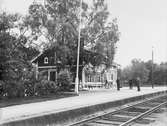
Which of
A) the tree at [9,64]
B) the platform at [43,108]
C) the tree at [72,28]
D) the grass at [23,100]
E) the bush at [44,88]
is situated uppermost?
the tree at [72,28]

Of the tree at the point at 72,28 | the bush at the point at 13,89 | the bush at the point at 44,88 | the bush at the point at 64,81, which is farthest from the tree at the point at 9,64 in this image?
the tree at the point at 72,28

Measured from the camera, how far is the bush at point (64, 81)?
2655 centimetres

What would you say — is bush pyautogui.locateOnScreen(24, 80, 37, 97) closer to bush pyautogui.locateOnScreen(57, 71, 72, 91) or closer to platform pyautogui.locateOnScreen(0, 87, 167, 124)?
platform pyautogui.locateOnScreen(0, 87, 167, 124)

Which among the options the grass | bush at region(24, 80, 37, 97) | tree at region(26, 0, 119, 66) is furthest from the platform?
tree at region(26, 0, 119, 66)

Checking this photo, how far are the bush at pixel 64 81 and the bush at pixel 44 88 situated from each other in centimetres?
334

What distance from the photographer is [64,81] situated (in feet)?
88.0

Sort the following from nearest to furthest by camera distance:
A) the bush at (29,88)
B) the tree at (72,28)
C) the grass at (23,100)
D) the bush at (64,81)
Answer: the grass at (23,100)
the bush at (29,88)
the bush at (64,81)
the tree at (72,28)

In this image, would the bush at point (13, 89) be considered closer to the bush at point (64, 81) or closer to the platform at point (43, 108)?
the platform at point (43, 108)

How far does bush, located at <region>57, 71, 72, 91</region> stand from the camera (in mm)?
26547

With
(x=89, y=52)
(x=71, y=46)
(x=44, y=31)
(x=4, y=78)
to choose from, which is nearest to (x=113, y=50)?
(x=89, y=52)

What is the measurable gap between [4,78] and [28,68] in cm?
342

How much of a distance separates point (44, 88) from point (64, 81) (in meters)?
5.47

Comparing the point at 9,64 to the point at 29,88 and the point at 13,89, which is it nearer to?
the point at 13,89

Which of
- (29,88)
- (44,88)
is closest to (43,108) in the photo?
(29,88)
